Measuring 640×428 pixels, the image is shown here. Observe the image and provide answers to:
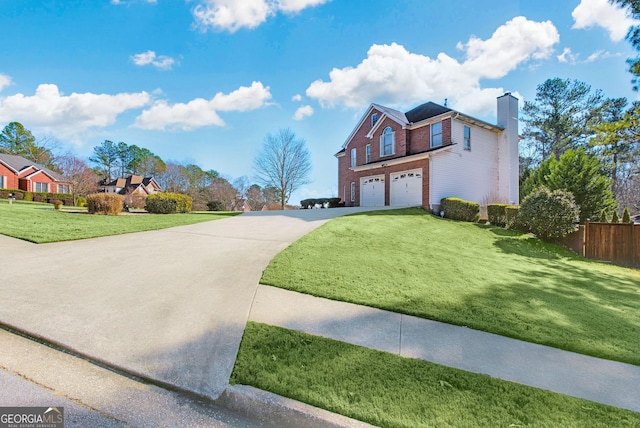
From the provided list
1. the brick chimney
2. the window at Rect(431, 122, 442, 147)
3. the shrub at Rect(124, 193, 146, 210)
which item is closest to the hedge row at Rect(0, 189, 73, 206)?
the shrub at Rect(124, 193, 146, 210)

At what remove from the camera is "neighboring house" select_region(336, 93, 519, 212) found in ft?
56.6

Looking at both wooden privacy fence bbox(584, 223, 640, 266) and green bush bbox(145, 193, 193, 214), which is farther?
green bush bbox(145, 193, 193, 214)

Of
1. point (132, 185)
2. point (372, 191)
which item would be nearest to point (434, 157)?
point (372, 191)

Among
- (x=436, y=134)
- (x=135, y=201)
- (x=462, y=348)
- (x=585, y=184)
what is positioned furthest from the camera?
(x=135, y=201)

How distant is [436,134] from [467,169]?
9.76 ft

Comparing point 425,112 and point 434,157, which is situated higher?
point 425,112

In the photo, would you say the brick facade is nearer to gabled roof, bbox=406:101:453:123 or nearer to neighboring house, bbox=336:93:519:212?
neighboring house, bbox=336:93:519:212

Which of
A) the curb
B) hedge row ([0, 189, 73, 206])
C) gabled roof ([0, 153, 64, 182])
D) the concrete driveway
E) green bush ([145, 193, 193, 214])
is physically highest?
gabled roof ([0, 153, 64, 182])

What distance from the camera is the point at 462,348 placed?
320cm

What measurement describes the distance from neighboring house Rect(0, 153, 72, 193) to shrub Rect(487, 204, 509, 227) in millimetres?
38867

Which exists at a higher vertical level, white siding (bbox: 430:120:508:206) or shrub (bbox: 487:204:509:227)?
white siding (bbox: 430:120:508:206)

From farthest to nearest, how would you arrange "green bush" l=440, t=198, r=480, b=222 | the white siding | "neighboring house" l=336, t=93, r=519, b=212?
"neighboring house" l=336, t=93, r=519, b=212 < the white siding < "green bush" l=440, t=198, r=480, b=222

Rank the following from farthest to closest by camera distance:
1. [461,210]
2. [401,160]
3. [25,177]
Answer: [25,177] < [401,160] < [461,210]

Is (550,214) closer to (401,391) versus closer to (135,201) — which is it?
(401,391)
